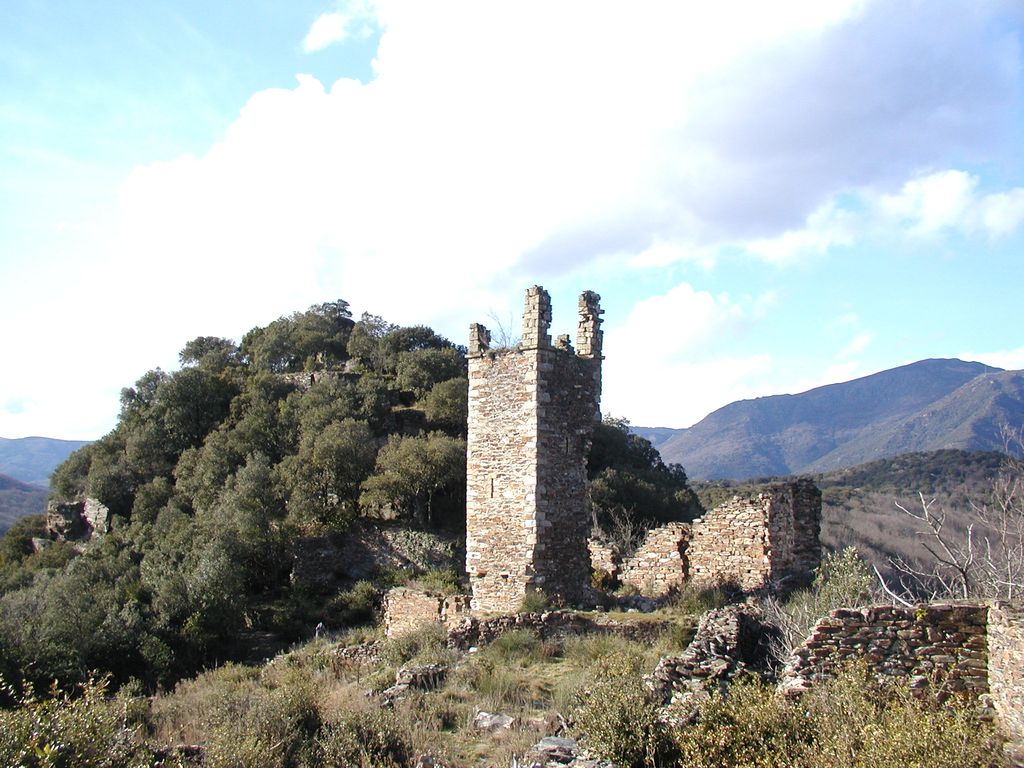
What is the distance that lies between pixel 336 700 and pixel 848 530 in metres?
27.3

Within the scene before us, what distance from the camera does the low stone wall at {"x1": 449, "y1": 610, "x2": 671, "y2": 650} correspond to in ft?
39.8

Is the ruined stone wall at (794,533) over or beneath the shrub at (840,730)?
over

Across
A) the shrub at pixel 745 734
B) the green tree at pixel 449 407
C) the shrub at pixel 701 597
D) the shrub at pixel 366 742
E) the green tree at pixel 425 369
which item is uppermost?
the green tree at pixel 425 369

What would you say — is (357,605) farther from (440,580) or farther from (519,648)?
(519,648)

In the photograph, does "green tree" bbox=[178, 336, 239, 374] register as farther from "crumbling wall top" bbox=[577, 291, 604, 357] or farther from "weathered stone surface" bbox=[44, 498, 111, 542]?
"crumbling wall top" bbox=[577, 291, 604, 357]

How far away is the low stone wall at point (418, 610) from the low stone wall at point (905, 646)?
7244 millimetres

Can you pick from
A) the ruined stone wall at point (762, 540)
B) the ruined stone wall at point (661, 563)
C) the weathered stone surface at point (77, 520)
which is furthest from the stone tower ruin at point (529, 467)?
the weathered stone surface at point (77, 520)

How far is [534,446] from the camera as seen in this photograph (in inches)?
539

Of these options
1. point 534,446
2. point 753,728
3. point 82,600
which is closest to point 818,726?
point 753,728

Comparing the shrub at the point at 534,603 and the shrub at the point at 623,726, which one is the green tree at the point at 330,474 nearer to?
the shrub at the point at 534,603

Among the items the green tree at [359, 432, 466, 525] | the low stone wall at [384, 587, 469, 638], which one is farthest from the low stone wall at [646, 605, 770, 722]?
the green tree at [359, 432, 466, 525]

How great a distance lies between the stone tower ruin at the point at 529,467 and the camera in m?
13.7

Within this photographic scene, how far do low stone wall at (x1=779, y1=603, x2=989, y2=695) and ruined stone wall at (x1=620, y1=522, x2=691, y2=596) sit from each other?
7370 mm

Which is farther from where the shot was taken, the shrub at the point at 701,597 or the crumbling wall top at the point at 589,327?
the crumbling wall top at the point at 589,327
